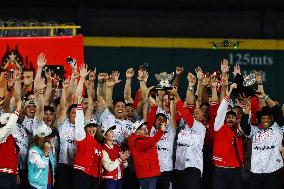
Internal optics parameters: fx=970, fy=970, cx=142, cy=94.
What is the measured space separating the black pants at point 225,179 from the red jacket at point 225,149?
3.7 inches

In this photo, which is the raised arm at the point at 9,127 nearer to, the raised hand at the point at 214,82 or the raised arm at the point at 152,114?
the raised arm at the point at 152,114

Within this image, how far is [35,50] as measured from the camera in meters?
17.2

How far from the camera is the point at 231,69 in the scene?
22.1m

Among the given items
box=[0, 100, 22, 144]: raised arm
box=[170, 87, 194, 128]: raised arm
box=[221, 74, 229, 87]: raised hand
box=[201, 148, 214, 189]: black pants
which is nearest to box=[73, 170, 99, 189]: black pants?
box=[0, 100, 22, 144]: raised arm

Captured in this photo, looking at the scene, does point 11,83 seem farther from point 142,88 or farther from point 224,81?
point 224,81

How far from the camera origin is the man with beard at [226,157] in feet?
49.5

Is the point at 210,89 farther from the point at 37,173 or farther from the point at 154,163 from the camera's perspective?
the point at 37,173

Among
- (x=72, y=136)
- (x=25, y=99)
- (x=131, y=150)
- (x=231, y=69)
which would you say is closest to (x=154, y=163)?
(x=131, y=150)

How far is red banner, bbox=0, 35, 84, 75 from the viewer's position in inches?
672

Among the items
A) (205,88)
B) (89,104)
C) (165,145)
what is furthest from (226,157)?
(89,104)

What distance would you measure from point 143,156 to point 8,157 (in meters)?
2.09

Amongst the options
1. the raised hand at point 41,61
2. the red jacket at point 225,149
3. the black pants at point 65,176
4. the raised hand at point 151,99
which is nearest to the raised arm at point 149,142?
the raised hand at point 151,99

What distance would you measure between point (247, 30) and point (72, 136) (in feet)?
31.3

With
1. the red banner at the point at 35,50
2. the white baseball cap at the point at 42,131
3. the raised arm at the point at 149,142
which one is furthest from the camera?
the red banner at the point at 35,50
